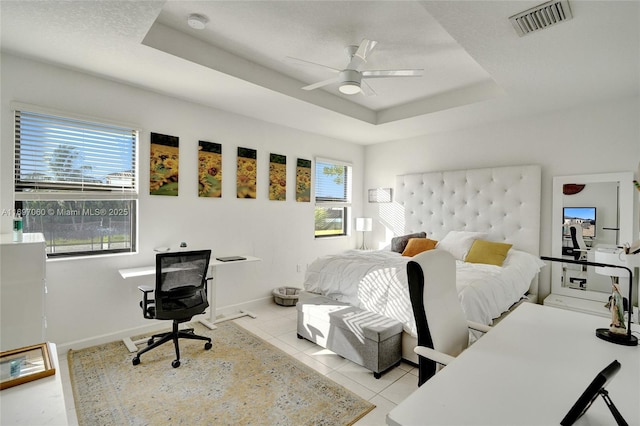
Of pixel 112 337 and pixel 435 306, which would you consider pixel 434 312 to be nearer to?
pixel 435 306

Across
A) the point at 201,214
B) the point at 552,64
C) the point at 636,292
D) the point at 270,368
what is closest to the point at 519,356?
the point at 270,368

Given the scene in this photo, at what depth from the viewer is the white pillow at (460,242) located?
3818mm

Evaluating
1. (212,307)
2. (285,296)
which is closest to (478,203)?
(285,296)

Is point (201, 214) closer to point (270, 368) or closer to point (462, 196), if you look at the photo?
point (270, 368)

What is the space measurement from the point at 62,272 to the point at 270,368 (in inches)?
82.8

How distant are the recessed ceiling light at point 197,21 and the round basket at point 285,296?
10.6ft

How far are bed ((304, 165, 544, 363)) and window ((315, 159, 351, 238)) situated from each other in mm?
724

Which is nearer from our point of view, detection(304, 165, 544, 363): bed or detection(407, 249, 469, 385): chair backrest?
detection(407, 249, 469, 385): chair backrest

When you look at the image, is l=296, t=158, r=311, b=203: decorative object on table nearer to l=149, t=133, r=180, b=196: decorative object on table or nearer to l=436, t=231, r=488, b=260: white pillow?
l=149, t=133, r=180, b=196: decorative object on table

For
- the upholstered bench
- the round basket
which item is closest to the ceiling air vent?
the upholstered bench

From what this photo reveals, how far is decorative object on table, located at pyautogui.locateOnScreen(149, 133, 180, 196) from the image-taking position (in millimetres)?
3295

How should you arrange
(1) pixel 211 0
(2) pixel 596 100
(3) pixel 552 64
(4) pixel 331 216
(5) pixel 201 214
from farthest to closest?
(4) pixel 331 216
(5) pixel 201 214
(2) pixel 596 100
(3) pixel 552 64
(1) pixel 211 0

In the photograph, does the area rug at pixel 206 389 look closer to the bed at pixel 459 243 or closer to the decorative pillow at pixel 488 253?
the bed at pixel 459 243

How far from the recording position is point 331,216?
541 cm
